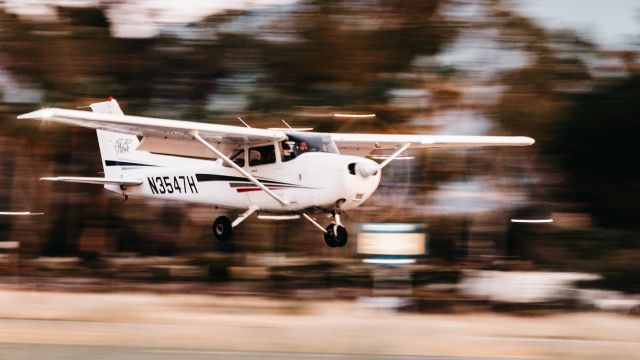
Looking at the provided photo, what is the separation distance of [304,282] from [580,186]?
764 cm

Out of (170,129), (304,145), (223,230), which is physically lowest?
(223,230)

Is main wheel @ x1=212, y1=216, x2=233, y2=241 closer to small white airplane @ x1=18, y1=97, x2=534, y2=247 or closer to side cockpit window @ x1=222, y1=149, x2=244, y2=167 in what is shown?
small white airplane @ x1=18, y1=97, x2=534, y2=247

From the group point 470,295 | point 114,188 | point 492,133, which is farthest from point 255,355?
point 492,133

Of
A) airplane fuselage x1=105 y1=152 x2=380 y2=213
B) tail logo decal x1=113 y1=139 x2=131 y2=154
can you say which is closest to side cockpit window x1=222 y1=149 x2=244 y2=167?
airplane fuselage x1=105 y1=152 x2=380 y2=213

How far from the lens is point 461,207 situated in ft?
85.2

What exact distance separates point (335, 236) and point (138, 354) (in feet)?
23.2

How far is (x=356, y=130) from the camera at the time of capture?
25.3 m

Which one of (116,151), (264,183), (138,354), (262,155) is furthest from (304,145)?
(138,354)

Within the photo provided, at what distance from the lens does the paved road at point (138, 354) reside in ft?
36.7

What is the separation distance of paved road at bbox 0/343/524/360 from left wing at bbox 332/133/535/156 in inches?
312

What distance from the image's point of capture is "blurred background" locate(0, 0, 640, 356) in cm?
2570

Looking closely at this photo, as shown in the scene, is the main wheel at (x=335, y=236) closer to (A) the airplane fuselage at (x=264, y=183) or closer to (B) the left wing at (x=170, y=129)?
(A) the airplane fuselage at (x=264, y=183)

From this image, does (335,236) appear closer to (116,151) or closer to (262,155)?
(262,155)

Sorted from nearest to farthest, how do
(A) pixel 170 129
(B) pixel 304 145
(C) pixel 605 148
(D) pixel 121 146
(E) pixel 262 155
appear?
1. (A) pixel 170 129
2. (B) pixel 304 145
3. (E) pixel 262 155
4. (D) pixel 121 146
5. (C) pixel 605 148
